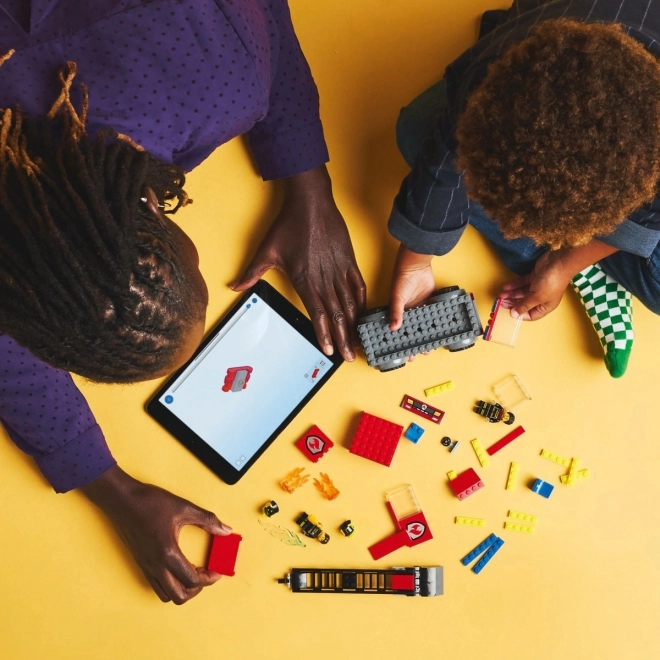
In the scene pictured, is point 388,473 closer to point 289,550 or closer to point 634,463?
point 289,550

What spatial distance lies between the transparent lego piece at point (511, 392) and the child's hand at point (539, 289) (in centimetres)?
8

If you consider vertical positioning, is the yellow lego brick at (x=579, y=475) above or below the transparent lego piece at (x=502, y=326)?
below

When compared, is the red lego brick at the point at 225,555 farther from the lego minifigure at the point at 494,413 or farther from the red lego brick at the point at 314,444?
the lego minifigure at the point at 494,413

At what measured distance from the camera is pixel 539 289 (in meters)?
0.67

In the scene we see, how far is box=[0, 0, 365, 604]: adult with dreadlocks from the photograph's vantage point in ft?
1.26

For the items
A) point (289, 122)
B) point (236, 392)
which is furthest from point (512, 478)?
point (289, 122)

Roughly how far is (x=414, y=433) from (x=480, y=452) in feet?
0.26

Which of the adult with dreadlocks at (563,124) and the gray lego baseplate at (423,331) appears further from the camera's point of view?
the gray lego baseplate at (423,331)

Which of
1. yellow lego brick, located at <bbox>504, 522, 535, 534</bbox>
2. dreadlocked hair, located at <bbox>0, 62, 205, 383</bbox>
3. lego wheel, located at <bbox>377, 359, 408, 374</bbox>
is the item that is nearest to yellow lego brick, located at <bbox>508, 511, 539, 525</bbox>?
yellow lego brick, located at <bbox>504, 522, 535, 534</bbox>

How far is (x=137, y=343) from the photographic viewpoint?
41 centimetres

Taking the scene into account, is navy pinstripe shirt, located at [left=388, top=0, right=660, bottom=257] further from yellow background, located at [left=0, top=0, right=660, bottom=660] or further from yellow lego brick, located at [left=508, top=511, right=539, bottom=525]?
yellow lego brick, located at [left=508, top=511, right=539, bottom=525]

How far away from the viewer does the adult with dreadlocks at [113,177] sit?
1.26 feet

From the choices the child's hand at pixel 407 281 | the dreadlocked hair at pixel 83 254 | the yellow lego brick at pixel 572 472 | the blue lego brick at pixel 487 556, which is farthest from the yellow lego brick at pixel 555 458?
the dreadlocked hair at pixel 83 254

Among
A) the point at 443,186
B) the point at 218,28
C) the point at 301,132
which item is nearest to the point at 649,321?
the point at 443,186
